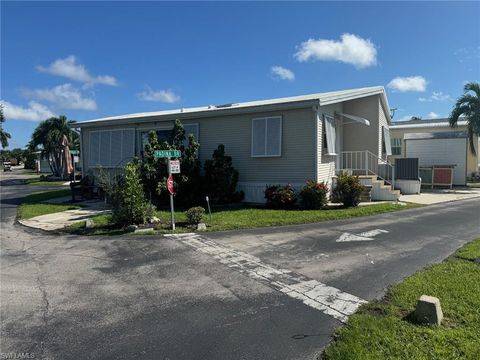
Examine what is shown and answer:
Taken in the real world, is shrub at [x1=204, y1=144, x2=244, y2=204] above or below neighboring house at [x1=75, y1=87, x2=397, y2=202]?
below

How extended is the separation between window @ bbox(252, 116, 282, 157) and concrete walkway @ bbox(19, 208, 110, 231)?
5.89 meters

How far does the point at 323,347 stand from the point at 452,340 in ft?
3.97

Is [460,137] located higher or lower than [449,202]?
higher

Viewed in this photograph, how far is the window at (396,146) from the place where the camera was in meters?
27.3

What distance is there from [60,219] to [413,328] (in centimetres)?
1080

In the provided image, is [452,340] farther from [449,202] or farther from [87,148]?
[87,148]

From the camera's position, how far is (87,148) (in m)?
18.5

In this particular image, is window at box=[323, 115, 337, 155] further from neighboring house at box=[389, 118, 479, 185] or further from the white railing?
neighboring house at box=[389, 118, 479, 185]

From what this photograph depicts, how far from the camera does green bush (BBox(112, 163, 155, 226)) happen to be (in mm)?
9742

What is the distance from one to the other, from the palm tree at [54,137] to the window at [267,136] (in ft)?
83.5

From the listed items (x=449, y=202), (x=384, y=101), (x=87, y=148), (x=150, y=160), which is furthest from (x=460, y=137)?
(x=87, y=148)

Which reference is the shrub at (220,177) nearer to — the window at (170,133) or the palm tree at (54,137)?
the window at (170,133)

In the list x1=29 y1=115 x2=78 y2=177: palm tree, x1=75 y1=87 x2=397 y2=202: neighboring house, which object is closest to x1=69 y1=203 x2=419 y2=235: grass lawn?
x1=75 y1=87 x2=397 y2=202: neighboring house

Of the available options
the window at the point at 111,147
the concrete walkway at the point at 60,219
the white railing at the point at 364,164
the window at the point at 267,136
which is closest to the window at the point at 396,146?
the white railing at the point at 364,164
